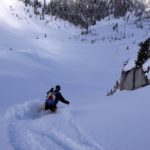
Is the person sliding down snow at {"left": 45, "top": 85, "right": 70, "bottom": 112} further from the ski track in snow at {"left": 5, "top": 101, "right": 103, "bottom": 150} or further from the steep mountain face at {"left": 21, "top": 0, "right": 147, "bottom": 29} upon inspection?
the steep mountain face at {"left": 21, "top": 0, "right": 147, "bottom": 29}

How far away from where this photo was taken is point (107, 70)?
3011cm

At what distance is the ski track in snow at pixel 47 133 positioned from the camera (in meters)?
7.16

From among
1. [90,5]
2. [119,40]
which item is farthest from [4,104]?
[90,5]

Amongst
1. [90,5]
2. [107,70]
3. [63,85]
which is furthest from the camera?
[90,5]

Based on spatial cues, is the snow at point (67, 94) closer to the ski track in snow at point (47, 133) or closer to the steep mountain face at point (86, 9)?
the ski track in snow at point (47, 133)

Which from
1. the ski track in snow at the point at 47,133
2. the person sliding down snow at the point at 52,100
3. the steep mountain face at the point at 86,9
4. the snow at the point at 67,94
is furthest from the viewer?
the steep mountain face at the point at 86,9

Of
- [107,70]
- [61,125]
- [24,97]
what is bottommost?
[107,70]

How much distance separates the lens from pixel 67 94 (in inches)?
728

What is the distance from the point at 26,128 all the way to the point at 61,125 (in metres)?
0.81

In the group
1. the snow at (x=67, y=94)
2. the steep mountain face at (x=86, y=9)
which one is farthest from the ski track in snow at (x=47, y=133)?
the steep mountain face at (x=86, y=9)

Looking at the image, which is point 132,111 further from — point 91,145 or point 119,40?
point 119,40

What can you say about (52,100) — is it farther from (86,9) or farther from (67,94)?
(86,9)

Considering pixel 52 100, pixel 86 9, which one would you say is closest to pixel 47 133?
pixel 52 100

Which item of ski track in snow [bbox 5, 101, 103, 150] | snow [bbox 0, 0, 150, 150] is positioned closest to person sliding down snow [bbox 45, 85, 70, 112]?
snow [bbox 0, 0, 150, 150]
